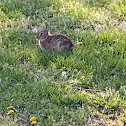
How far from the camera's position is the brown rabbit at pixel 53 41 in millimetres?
5958

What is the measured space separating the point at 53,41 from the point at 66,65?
0.49 meters

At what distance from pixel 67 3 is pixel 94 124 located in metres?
3.37

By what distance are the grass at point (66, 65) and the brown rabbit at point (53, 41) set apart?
3.8 inches

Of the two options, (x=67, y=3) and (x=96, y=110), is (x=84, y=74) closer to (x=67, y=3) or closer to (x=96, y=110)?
(x=96, y=110)

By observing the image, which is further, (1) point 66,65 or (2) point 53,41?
(2) point 53,41

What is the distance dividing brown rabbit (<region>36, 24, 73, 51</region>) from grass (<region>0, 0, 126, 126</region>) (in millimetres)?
96

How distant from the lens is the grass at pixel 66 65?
4.93 m

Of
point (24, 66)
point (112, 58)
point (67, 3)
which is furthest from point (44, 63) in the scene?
point (67, 3)

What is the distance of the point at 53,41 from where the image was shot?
605cm

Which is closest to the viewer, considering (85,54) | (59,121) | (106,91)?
(59,121)

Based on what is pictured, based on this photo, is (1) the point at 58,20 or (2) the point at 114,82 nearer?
(2) the point at 114,82

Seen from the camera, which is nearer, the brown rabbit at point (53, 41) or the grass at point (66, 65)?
the grass at point (66, 65)

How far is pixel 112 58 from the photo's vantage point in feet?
19.3

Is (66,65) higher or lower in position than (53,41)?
lower
